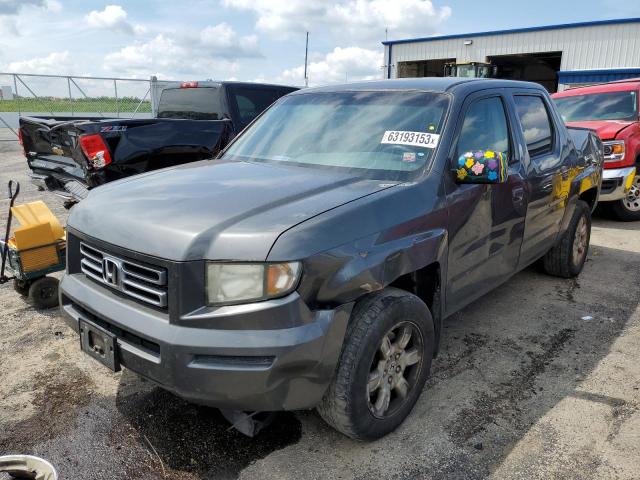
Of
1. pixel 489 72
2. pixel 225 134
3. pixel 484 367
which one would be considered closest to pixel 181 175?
pixel 484 367

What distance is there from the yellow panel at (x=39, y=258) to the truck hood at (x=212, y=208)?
147cm

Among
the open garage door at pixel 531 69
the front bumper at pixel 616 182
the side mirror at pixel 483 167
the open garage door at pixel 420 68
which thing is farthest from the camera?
the open garage door at pixel 531 69

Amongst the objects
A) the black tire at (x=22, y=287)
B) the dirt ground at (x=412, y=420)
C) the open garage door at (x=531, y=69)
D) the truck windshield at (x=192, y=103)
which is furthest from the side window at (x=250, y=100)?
the open garage door at (x=531, y=69)

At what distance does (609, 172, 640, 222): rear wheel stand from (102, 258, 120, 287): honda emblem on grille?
758 centimetres

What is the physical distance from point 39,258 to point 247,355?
281cm

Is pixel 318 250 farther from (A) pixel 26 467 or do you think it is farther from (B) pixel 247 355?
(A) pixel 26 467

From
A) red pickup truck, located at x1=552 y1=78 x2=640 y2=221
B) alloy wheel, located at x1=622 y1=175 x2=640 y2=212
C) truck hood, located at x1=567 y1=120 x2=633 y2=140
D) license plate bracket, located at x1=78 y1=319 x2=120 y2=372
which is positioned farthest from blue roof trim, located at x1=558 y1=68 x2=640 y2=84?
license plate bracket, located at x1=78 y1=319 x2=120 y2=372

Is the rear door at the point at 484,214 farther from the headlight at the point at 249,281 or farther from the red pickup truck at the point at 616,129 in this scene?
the red pickup truck at the point at 616,129

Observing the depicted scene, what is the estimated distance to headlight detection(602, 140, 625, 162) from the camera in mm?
7410

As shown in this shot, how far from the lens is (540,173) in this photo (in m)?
3.99

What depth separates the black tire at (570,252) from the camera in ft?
16.1

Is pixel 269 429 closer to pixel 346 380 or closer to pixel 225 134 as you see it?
pixel 346 380

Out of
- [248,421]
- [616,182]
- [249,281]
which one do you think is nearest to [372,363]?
[248,421]

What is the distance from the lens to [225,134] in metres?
6.20
